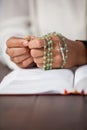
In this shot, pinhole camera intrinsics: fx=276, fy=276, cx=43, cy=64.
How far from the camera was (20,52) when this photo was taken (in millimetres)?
833

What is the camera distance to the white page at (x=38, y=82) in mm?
644

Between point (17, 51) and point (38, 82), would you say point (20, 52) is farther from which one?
point (38, 82)

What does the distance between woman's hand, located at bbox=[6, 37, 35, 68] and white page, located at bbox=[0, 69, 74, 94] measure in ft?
0.26

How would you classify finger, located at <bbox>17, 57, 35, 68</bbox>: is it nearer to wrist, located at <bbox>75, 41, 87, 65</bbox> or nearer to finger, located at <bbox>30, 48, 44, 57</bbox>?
finger, located at <bbox>30, 48, 44, 57</bbox>

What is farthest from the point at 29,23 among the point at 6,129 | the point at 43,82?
the point at 6,129

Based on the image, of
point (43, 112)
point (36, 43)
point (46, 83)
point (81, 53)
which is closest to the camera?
point (43, 112)

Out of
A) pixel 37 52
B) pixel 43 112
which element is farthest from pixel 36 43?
pixel 43 112

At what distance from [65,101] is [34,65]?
11.8 inches

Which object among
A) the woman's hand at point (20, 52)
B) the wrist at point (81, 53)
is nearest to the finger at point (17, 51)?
the woman's hand at point (20, 52)

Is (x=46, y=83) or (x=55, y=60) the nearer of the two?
(x=46, y=83)

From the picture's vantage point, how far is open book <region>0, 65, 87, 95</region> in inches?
25.1

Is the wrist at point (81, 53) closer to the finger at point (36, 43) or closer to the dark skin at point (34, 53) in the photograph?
the dark skin at point (34, 53)

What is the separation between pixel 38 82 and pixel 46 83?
23mm

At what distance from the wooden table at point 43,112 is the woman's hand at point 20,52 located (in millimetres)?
233
